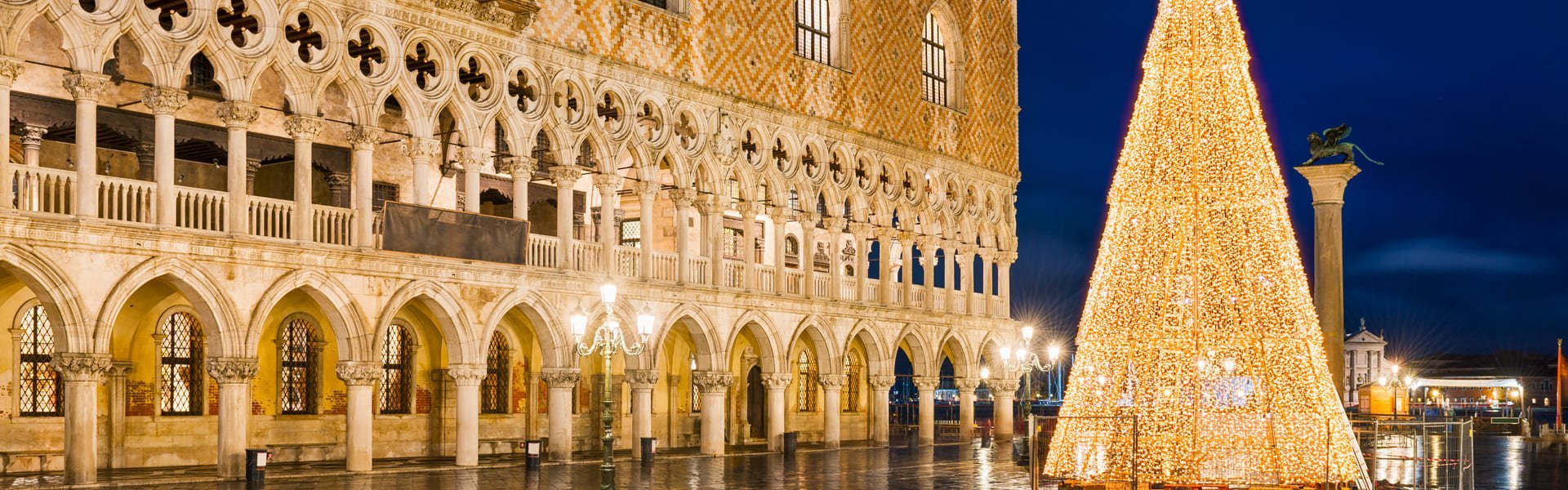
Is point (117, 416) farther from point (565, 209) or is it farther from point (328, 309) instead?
point (565, 209)

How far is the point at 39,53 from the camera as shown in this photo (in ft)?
77.3

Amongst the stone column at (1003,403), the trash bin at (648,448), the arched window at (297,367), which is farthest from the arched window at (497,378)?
the stone column at (1003,403)

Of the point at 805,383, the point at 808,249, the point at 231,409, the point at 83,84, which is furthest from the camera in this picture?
the point at 805,383

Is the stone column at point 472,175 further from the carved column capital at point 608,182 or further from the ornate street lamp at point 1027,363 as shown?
the ornate street lamp at point 1027,363

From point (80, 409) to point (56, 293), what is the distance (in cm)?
156

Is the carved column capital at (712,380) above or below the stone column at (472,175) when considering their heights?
below

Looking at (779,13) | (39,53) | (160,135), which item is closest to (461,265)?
(160,135)

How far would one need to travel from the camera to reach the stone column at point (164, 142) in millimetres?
21031

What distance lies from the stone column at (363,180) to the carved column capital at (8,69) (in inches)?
203

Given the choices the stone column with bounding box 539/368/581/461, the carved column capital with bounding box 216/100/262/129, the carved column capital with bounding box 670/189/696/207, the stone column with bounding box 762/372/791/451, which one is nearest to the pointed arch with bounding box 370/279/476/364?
the stone column with bounding box 539/368/581/461

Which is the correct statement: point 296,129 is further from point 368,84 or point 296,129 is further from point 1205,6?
point 1205,6

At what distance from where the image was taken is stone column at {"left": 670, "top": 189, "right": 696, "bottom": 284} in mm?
30156

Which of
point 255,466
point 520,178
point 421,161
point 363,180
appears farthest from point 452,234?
point 255,466

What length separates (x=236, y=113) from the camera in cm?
2181
